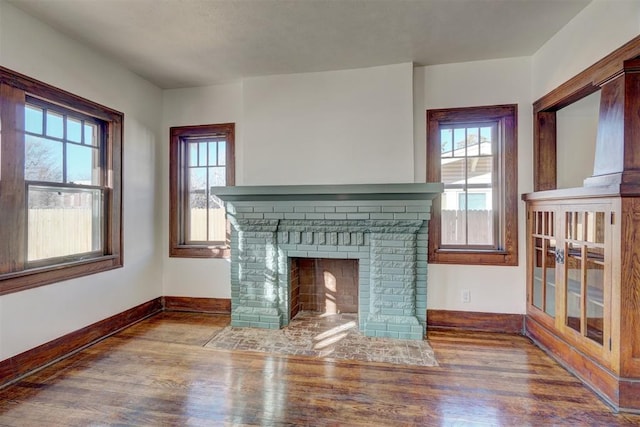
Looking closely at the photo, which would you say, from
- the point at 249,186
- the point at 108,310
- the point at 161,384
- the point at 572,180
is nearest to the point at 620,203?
the point at 572,180

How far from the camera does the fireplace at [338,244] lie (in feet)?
9.56

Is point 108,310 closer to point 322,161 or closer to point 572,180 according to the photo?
point 322,161

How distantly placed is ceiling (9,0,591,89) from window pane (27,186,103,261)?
53.6 inches

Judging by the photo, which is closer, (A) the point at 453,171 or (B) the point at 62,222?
(B) the point at 62,222

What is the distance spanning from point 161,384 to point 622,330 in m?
3.03

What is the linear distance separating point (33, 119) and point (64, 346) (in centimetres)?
187

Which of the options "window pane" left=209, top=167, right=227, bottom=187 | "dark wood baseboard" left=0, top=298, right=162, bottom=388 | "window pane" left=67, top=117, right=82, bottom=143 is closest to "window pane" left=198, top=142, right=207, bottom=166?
"window pane" left=209, top=167, right=227, bottom=187

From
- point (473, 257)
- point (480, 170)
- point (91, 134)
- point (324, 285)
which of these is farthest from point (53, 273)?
point (480, 170)

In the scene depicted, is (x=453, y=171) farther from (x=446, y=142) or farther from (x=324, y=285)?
(x=324, y=285)

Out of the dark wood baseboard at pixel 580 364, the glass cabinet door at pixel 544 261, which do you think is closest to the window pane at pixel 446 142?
the glass cabinet door at pixel 544 261

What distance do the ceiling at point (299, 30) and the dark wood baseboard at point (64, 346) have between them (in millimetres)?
2551

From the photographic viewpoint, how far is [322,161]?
3256 mm

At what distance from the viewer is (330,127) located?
323 centimetres

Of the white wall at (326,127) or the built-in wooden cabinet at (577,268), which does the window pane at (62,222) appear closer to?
the white wall at (326,127)
